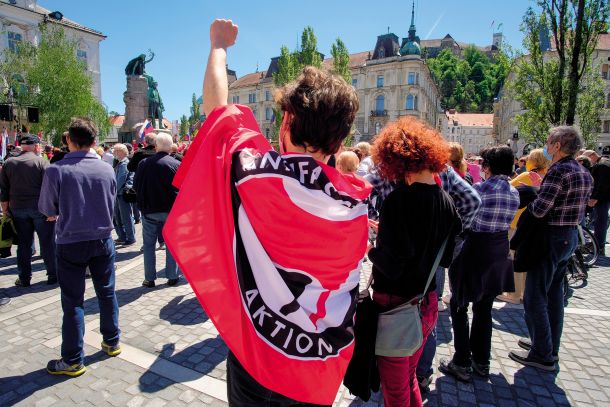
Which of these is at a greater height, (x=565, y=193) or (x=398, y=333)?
(x=565, y=193)

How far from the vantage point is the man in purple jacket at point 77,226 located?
3.27 m

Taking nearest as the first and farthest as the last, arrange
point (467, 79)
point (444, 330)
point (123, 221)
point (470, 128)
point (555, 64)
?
point (444, 330)
point (123, 221)
point (555, 64)
point (470, 128)
point (467, 79)

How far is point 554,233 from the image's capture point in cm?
353

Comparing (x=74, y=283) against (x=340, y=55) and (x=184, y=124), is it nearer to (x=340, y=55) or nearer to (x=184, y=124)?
(x=340, y=55)

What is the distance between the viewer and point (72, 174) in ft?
10.9

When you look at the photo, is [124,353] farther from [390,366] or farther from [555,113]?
[555,113]

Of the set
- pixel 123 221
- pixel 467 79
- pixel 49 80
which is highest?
pixel 467 79

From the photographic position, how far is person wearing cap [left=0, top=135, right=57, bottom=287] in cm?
558

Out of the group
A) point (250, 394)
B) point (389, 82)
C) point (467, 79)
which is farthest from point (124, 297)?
point (467, 79)

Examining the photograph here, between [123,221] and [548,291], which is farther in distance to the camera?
[123,221]

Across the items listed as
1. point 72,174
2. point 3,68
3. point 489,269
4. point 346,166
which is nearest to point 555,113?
point 346,166

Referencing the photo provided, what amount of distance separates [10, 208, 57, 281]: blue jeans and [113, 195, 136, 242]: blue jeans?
2.30 metres

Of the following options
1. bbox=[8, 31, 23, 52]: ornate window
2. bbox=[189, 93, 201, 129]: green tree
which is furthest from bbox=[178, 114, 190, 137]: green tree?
bbox=[8, 31, 23, 52]: ornate window

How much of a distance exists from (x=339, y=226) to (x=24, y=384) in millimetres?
3469
